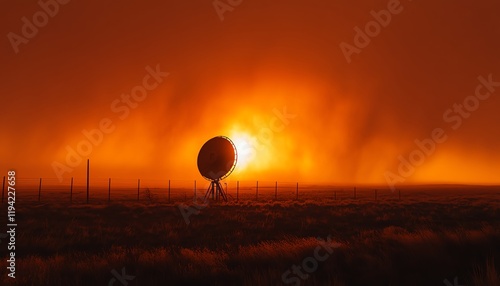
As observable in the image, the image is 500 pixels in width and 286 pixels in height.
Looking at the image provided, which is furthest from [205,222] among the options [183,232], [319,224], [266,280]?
[266,280]

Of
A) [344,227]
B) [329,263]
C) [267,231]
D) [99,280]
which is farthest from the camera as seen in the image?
[344,227]

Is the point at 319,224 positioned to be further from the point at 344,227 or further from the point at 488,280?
the point at 488,280

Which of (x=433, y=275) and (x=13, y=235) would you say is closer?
(x=433, y=275)

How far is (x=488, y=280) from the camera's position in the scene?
21.0ft

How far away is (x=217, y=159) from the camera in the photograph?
46.2m

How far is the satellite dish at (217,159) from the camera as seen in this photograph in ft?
149

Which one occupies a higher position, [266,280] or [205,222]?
[266,280]

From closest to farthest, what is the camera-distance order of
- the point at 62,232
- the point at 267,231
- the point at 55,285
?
1. the point at 55,285
2. the point at 62,232
3. the point at 267,231

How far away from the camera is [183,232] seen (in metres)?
18.8

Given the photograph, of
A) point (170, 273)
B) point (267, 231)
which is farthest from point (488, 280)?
point (267, 231)

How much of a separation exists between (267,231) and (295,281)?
12.9 m

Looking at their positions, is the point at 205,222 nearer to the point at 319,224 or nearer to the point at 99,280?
the point at 319,224

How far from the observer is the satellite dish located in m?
45.5

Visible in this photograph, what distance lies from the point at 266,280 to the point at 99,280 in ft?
11.7
